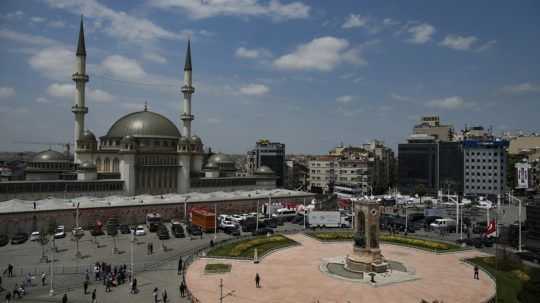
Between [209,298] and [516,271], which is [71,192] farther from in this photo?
[516,271]

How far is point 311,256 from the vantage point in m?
36.5

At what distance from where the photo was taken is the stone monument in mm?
30797

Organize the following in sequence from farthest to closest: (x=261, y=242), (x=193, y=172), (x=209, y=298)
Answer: (x=193, y=172)
(x=261, y=242)
(x=209, y=298)

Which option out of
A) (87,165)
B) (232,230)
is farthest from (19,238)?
(232,230)

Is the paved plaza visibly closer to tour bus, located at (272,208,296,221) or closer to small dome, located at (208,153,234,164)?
tour bus, located at (272,208,296,221)

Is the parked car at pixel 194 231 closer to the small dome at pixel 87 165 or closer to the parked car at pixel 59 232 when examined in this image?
the parked car at pixel 59 232

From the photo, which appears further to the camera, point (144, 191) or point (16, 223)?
point (144, 191)

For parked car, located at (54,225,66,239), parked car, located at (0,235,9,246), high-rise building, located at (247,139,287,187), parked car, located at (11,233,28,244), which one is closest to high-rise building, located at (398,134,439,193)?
high-rise building, located at (247,139,287,187)

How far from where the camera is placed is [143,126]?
69.2 metres

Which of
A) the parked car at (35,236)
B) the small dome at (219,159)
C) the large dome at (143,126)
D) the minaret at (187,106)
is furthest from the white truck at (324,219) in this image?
the small dome at (219,159)

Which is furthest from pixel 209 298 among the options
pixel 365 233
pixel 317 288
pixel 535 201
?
pixel 535 201

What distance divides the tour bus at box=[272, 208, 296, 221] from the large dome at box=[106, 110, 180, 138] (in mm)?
24586

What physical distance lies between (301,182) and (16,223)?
8716cm

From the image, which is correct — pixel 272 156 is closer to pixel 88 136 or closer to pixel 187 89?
pixel 187 89
